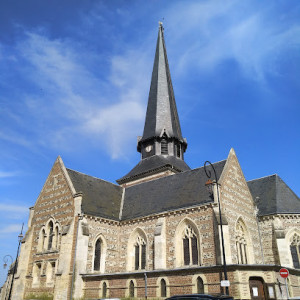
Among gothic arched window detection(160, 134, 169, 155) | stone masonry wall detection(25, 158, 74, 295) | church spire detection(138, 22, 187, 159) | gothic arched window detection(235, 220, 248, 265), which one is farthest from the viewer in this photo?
church spire detection(138, 22, 187, 159)

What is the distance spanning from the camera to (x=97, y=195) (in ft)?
91.7

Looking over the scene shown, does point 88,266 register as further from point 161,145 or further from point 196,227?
point 161,145

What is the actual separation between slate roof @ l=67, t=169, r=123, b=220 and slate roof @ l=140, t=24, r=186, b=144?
34.3ft

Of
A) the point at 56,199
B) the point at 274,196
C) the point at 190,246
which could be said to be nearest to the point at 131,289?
the point at 190,246

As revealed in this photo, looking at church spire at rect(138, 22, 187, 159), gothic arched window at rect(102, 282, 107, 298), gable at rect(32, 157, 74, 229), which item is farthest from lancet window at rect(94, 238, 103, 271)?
church spire at rect(138, 22, 187, 159)

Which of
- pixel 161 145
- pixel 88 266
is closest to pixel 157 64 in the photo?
pixel 161 145

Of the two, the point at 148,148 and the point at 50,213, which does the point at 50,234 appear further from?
the point at 148,148

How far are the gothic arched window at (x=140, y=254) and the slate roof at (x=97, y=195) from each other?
3137 mm

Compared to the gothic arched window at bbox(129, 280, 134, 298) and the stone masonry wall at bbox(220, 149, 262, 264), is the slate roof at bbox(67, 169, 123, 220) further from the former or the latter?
the stone masonry wall at bbox(220, 149, 262, 264)

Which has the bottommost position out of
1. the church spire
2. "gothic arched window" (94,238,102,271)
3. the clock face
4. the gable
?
"gothic arched window" (94,238,102,271)

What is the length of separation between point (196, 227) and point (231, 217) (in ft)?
9.34

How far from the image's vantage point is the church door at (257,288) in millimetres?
17516

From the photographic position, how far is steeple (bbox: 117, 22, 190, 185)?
3519 cm

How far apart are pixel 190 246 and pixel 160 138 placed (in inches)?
714
